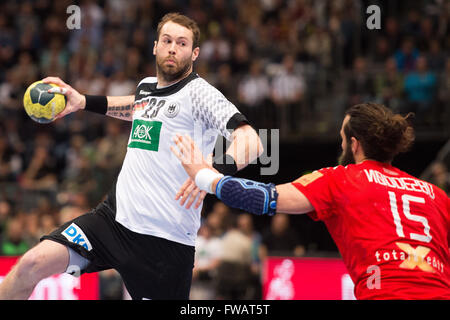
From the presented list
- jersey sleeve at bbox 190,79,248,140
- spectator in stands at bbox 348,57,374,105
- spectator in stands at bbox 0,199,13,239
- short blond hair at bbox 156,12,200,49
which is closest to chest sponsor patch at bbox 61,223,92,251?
jersey sleeve at bbox 190,79,248,140

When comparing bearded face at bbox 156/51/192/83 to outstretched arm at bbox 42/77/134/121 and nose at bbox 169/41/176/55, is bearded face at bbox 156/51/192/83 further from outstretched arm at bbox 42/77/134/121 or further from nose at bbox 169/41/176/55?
outstretched arm at bbox 42/77/134/121

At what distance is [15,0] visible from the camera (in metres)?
18.5

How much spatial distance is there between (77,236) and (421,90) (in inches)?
362

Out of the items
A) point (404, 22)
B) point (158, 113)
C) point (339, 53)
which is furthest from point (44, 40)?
point (158, 113)

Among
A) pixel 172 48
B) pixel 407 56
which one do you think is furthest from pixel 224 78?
pixel 172 48

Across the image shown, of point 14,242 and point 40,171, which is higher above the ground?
point 40,171

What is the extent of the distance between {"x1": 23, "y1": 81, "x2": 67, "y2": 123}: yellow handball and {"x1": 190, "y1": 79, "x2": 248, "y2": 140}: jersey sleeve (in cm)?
122

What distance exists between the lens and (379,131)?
429cm

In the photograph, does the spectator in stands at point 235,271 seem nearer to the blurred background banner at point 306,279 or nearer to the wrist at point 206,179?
the blurred background banner at point 306,279

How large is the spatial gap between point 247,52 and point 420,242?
38.2 feet

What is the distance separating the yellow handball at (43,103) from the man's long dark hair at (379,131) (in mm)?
2524

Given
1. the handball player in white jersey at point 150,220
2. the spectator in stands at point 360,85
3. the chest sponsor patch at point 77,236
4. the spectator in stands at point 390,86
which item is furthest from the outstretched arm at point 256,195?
the spectator in stands at point 360,85

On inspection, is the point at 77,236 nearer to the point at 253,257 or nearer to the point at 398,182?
the point at 398,182
